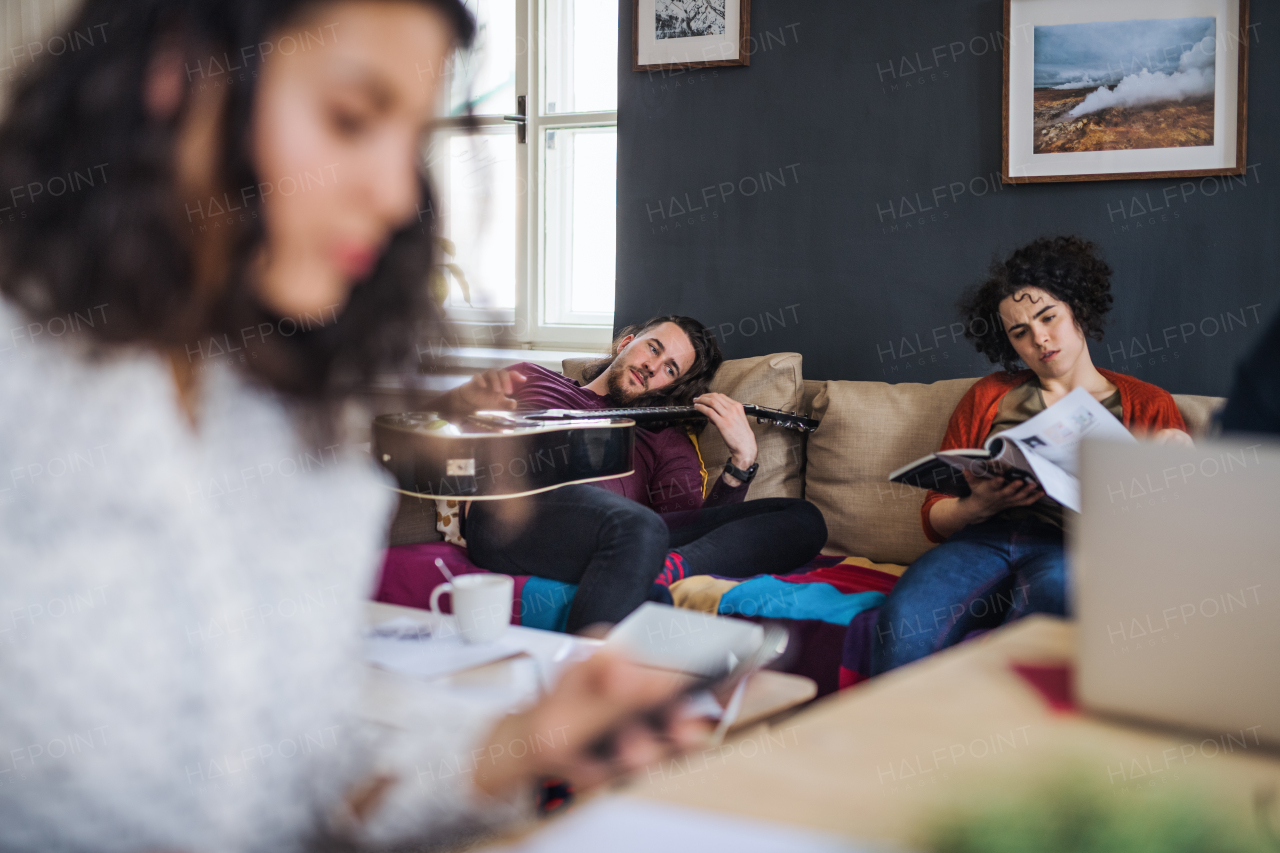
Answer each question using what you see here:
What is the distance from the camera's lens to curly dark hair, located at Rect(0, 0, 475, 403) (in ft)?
1.49

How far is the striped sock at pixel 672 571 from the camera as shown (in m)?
2.15

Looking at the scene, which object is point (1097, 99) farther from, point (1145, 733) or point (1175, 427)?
point (1145, 733)

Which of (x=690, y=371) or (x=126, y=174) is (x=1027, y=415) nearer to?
(x=690, y=371)

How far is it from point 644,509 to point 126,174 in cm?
172

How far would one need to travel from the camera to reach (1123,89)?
2521mm

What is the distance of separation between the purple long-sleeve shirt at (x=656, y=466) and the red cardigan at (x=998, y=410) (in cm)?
55

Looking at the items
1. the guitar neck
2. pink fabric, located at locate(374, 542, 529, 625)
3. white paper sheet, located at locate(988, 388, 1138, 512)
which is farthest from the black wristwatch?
white paper sheet, located at locate(988, 388, 1138, 512)

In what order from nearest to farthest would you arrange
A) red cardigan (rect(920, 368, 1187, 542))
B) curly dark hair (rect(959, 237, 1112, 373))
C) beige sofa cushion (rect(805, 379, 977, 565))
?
red cardigan (rect(920, 368, 1187, 542)), curly dark hair (rect(959, 237, 1112, 373)), beige sofa cushion (rect(805, 379, 977, 565))

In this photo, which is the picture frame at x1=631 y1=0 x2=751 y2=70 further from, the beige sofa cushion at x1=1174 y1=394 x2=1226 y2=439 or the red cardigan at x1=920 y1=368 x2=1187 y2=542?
the beige sofa cushion at x1=1174 y1=394 x2=1226 y2=439

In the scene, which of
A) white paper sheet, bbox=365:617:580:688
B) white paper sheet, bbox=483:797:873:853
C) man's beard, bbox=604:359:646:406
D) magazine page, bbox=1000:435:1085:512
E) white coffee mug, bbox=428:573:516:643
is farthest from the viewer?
man's beard, bbox=604:359:646:406

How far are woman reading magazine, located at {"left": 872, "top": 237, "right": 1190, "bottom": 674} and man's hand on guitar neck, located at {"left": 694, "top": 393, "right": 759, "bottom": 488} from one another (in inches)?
19.1

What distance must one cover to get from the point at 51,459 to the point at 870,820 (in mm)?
420

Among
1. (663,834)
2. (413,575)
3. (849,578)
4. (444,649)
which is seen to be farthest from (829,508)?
(663,834)

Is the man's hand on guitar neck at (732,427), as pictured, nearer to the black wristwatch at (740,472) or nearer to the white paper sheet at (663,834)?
the black wristwatch at (740,472)
